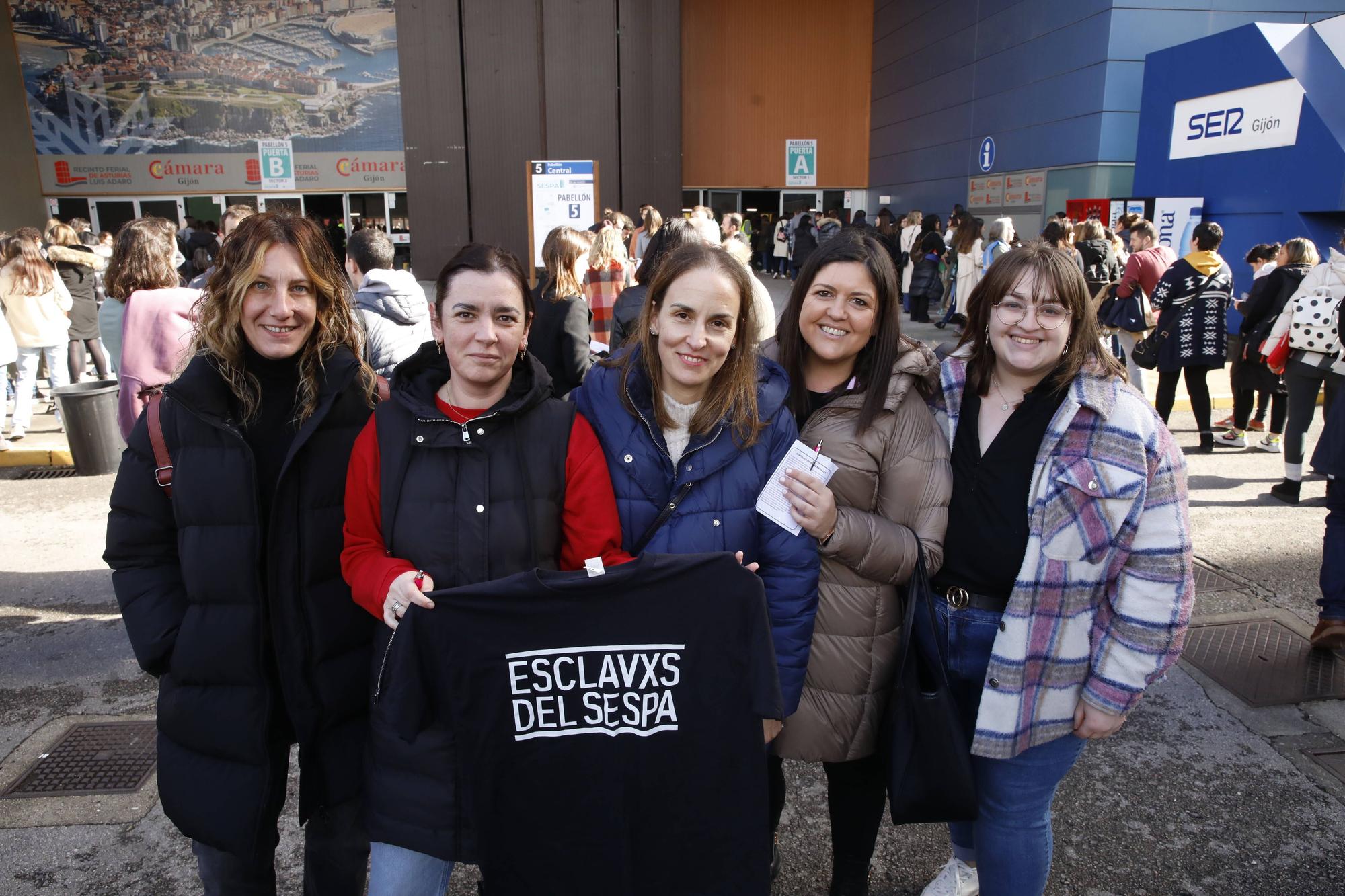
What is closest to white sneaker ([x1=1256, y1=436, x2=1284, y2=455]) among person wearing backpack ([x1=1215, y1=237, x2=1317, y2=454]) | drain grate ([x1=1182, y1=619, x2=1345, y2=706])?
person wearing backpack ([x1=1215, y1=237, x2=1317, y2=454])

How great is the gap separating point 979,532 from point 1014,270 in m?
0.69

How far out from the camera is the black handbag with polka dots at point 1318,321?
20.2 feet

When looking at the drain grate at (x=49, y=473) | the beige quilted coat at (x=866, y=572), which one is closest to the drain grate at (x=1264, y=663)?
the beige quilted coat at (x=866, y=572)

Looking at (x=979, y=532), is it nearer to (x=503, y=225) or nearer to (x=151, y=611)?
(x=151, y=611)

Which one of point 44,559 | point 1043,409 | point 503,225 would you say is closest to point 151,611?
point 1043,409

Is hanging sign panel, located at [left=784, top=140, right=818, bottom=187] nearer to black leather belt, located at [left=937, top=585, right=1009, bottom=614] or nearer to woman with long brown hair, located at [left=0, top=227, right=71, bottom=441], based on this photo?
woman with long brown hair, located at [left=0, top=227, right=71, bottom=441]

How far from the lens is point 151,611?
205 centimetres

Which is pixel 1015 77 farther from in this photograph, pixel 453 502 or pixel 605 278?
pixel 453 502

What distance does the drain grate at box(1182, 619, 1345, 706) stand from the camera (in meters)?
4.01

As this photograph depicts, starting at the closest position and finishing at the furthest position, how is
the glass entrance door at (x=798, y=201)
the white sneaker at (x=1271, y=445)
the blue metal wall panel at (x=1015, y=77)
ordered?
the white sneaker at (x=1271, y=445) < the blue metal wall panel at (x=1015, y=77) < the glass entrance door at (x=798, y=201)

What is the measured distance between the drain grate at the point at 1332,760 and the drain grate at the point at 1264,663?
1.20 feet

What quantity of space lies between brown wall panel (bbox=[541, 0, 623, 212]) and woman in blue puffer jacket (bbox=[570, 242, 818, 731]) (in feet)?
54.6

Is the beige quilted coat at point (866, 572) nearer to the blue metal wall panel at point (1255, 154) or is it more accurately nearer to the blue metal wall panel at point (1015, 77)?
the blue metal wall panel at point (1255, 154)

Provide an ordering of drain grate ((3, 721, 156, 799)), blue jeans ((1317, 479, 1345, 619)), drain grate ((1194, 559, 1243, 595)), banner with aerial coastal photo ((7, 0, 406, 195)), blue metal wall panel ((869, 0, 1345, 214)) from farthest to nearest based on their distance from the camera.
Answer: banner with aerial coastal photo ((7, 0, 406, 195)), blue metal wall panel ((869, 0, 1345, 214)), drain grate ((1194, 559, 1243, 595)), blue jeans ((1317, 479, 1345, 619)), drain grate ((3, 721, 156, 799))
